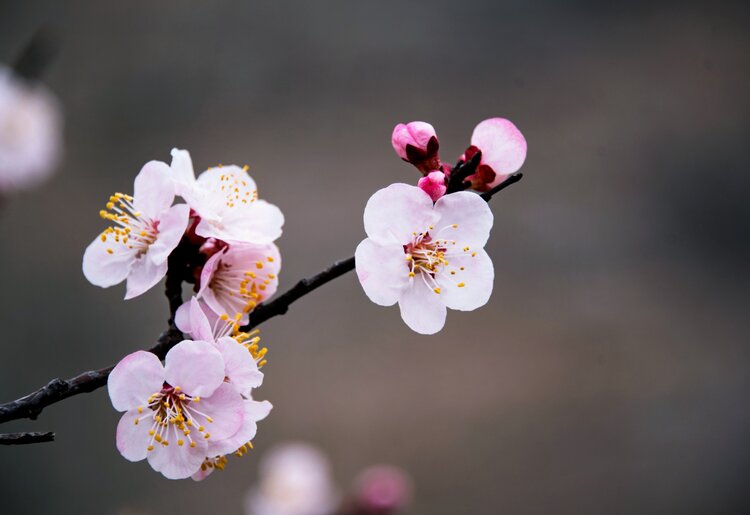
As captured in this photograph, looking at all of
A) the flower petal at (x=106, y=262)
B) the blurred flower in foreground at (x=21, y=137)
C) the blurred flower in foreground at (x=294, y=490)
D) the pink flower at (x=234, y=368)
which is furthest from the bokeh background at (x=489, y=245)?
the pink flower at (x=234, y=368)

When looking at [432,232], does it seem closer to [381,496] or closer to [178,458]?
[178,458]

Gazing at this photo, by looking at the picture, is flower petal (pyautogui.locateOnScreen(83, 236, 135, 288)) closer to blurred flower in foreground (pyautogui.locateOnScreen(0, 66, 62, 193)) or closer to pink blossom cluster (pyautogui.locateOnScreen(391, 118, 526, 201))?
pink blossom cluster (pyautogui.locateOnScreen(391, 118, 526, 201))

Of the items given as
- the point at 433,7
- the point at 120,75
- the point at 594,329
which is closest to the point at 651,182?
the point at 594,329

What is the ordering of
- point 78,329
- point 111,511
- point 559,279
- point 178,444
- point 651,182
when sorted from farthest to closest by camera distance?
1. point 651,182
2. point 559,279
3. point 78,329
4. point 111,511
5. point 178,444

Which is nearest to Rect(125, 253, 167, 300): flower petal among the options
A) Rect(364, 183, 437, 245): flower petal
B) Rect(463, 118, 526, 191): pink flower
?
Rect(364, 183, 437, 245): flower petal

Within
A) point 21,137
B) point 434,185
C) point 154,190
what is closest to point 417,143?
point 434,185

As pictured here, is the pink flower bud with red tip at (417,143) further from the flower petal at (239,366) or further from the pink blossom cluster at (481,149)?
the flower petal at (239,366)

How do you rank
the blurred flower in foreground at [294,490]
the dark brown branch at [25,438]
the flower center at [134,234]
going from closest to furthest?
the dark brown branch at [25,438]
the flower center at [134,234]
the blurred flower in foreground at [294,490]

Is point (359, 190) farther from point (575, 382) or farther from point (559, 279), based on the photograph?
point (575, 382)
